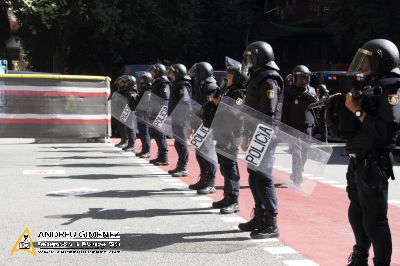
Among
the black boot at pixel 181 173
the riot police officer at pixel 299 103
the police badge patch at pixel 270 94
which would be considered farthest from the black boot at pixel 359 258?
the black boot at pixel 181 173

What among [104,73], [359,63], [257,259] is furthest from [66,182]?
[104,73]

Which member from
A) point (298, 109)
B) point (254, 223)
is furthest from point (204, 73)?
point (254, 223)

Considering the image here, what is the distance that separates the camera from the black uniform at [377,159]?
466 centimetres

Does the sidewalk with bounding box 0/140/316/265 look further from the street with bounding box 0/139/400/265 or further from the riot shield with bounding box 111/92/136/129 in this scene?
the riot shield with bounding box 111/92/136/129

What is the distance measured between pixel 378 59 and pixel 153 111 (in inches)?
336

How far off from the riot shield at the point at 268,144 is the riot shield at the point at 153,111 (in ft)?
16.2

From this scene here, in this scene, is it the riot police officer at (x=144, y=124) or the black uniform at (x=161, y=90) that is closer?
the black uniform at (x=161, y=90)

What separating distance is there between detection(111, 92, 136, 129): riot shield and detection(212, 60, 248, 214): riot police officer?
7.23 meters

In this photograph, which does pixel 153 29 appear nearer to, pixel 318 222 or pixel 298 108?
pixel 298 108

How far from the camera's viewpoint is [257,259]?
5.83 m

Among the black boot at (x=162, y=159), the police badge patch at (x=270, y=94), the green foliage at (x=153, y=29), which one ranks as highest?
the green foliage at (x=153, y=29)

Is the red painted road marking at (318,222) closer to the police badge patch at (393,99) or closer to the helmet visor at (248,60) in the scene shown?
the helmet visor at (248,60)

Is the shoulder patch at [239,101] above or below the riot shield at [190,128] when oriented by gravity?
above

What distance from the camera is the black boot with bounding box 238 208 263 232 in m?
6.91
